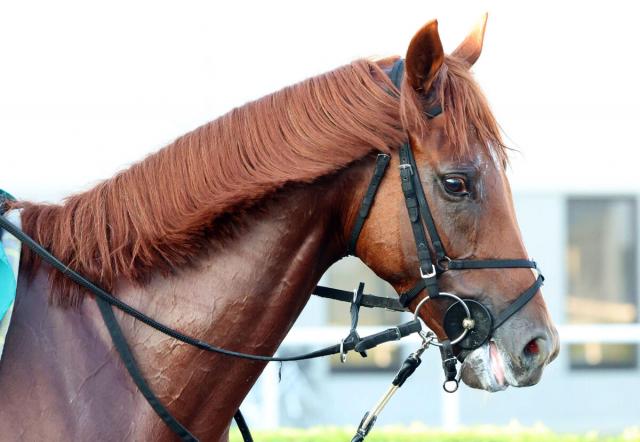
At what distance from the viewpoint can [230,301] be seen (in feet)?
8.18

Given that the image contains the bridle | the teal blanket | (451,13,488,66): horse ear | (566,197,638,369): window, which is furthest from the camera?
(566,197,638,369): window

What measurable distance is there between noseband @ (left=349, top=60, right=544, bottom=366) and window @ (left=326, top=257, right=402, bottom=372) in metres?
6.26

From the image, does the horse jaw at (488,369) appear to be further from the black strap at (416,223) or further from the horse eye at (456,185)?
the horse eye at (456,185)

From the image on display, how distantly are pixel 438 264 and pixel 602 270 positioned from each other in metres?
7.33

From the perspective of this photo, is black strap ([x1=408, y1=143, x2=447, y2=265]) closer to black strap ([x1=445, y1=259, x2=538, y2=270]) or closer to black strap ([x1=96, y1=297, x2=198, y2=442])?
black strap ([x1=445, y1=259, x2=538, y2=270])

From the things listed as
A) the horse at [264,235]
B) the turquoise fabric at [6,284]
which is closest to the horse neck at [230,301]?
the horse at [264,235]

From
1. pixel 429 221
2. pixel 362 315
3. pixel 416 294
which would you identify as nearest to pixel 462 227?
pixel 429 221

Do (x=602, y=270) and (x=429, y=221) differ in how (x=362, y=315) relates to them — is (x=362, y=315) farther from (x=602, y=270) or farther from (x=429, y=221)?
(x=429, y=221)

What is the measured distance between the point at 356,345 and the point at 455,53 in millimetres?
947

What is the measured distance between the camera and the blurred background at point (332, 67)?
28.2 feet

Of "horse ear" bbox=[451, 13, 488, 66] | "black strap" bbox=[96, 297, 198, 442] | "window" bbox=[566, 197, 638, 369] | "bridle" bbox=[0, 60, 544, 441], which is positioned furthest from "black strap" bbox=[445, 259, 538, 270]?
"window" bbox=[566, 197, 638, 369]

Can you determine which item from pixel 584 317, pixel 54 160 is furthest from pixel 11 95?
pixel 584 317

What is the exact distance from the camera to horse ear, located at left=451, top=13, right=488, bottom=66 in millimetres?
2814

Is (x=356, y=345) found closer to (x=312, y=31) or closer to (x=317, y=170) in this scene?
(x=317, y=170)
